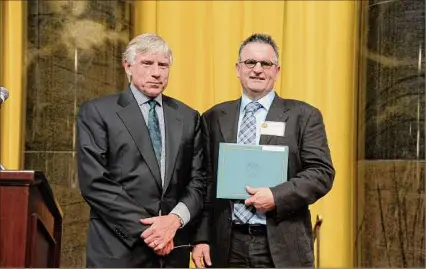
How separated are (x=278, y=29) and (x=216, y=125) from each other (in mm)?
3007

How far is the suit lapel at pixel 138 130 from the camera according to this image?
128 inches

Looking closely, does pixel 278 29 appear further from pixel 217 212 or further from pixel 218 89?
pixel 217 212

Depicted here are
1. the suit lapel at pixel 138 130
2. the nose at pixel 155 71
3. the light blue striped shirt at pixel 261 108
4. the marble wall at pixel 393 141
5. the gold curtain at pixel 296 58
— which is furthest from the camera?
the gold curtain at pixel 296 58

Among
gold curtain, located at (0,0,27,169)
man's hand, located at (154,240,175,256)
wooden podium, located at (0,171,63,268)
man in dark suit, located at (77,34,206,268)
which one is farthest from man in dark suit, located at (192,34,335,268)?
gold curtain, located at (0,0,27,169)

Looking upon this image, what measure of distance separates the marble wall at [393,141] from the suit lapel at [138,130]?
233 cm

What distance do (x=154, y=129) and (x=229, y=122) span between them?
0.36m

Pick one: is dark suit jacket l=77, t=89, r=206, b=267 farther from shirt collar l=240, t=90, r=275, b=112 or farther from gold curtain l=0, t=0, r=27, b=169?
gold curtain l=0, t=0, r=27, b=169

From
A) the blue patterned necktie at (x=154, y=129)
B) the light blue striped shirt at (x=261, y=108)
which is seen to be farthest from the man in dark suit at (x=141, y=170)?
the light blue striped shirt at (x=261, y=108)

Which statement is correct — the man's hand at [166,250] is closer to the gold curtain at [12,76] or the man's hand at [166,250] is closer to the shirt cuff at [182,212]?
the shirt cuff at [182,212]

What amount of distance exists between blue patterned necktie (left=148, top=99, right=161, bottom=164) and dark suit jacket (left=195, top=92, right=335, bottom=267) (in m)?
0.27

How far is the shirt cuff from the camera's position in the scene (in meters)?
3.25

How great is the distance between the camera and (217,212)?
3.45 m

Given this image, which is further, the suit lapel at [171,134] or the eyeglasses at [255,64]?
the eyeglasses at [255,64]

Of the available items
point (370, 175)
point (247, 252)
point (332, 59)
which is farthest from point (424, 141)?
point (247, 252)
